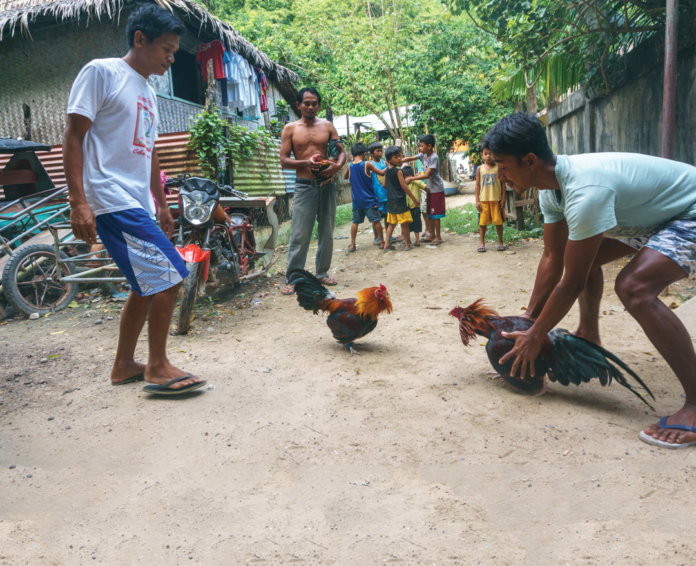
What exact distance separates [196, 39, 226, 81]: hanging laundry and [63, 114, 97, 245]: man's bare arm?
8094 mm

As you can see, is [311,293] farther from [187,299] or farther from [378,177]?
[378,177]

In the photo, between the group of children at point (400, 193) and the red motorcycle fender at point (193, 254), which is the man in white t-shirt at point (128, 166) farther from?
the group of children at point (400, 193)

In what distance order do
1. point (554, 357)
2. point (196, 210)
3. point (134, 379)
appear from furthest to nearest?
point (196, 210) < point (134, 379) < point (554, 357)

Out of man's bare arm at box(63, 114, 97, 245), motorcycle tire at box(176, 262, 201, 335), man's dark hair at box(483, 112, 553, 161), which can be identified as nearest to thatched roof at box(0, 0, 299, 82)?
motorcycle tire at box(176, 262, 201, 335)

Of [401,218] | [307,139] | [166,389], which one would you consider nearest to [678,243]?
[166,389]

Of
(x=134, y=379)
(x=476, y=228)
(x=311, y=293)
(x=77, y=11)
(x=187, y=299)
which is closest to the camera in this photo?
(x=134, y=379)

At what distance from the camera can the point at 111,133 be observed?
8.70ft

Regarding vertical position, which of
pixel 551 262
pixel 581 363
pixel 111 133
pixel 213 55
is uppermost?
pixel 213 55

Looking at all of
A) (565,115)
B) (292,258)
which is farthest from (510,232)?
(292,258)

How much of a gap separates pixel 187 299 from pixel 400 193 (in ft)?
15.6

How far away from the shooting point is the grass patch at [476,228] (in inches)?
323

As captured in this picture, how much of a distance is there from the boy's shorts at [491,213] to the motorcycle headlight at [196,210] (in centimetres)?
433

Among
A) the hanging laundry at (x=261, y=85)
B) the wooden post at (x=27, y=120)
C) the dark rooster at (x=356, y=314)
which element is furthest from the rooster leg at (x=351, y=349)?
the hanging laundry at (x=261, y=85)

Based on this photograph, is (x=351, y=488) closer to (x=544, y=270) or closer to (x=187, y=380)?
(x=187, y=380)
